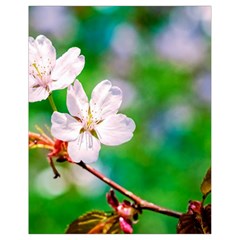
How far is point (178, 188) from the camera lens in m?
1.54

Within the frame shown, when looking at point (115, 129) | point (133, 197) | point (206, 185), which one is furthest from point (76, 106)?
point (206, 185)

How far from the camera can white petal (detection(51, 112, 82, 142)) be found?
1495 millimetres

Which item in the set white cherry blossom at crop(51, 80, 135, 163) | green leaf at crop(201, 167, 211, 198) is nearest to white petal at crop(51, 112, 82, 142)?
white cherry blossom at crop(51, 80, 135, 163)

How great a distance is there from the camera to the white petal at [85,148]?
1.49 metres

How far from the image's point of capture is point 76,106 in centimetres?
151

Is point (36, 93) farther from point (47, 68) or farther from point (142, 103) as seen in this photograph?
point (142, 103)

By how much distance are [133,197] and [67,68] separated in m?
0.37

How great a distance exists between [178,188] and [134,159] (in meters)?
0.14

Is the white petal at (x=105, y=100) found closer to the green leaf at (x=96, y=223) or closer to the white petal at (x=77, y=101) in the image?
the white petal at (x=77, y=101)

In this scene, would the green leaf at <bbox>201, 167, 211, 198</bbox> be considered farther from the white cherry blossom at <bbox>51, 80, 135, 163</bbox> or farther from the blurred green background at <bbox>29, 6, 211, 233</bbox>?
the white cherry blossom at <bbox>51, 80, 135, 163</bbox>
